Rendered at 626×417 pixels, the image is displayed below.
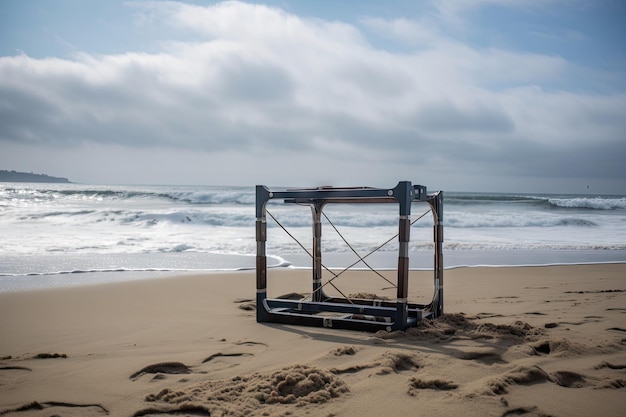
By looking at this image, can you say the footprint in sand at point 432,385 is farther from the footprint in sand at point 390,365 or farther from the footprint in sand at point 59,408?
the footprint in sand at point 59,408

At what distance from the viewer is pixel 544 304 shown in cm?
628

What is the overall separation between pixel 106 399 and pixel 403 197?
290 cm

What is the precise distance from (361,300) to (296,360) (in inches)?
84.6

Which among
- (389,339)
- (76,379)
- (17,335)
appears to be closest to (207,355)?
(76,379)

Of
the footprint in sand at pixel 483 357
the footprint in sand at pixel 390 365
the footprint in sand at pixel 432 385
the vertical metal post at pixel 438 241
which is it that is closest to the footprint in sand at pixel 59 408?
the footprint in sand at pixel 390 365

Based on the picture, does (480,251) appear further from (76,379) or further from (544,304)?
(76,379)

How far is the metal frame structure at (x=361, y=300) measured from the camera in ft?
16.0

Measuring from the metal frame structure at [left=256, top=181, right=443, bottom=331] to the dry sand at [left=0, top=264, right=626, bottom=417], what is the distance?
16 cm

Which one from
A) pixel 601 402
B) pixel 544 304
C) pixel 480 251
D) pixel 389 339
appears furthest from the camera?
pixel 480 251

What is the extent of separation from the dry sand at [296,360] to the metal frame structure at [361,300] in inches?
6.1

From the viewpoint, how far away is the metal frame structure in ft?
16.0

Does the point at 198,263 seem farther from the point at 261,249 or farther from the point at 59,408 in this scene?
the point at 59,408

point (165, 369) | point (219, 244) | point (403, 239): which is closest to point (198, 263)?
point (219, 244)

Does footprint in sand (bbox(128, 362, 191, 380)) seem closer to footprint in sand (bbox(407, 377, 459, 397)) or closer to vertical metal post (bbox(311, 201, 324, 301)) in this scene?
footprint in sand (bbox(407, 377, 459, 397))
